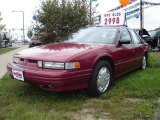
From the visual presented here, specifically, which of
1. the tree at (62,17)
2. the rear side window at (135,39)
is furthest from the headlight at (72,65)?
the tree at (62,17)

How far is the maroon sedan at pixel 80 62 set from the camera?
5020 mm

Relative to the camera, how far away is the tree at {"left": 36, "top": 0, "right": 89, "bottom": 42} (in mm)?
11391

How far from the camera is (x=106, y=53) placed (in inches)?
229

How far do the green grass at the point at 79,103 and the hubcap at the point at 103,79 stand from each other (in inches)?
5.8

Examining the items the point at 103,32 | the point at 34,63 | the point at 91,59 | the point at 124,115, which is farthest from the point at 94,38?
the point at 124,115

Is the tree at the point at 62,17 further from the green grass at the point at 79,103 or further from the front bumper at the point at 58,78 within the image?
the front bumper at the point at 58,78

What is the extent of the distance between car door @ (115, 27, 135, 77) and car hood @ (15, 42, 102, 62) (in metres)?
0.76

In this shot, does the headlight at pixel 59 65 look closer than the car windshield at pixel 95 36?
Yes

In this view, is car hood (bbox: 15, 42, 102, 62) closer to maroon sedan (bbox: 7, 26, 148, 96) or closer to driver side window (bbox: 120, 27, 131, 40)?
maroon sedan (bbox: 7, 26, 148, 96)

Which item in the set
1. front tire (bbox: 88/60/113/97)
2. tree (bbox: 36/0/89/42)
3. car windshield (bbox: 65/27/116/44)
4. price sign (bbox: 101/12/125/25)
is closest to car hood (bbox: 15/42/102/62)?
front tire (bbox: 88/60/113/97)

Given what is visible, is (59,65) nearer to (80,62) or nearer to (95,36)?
(80,62)

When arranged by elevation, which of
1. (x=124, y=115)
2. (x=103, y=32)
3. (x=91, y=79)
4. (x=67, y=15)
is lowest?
(x=124, y=115)

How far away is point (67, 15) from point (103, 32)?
4.96m

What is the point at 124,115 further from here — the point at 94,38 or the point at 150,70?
the point at 150,70
